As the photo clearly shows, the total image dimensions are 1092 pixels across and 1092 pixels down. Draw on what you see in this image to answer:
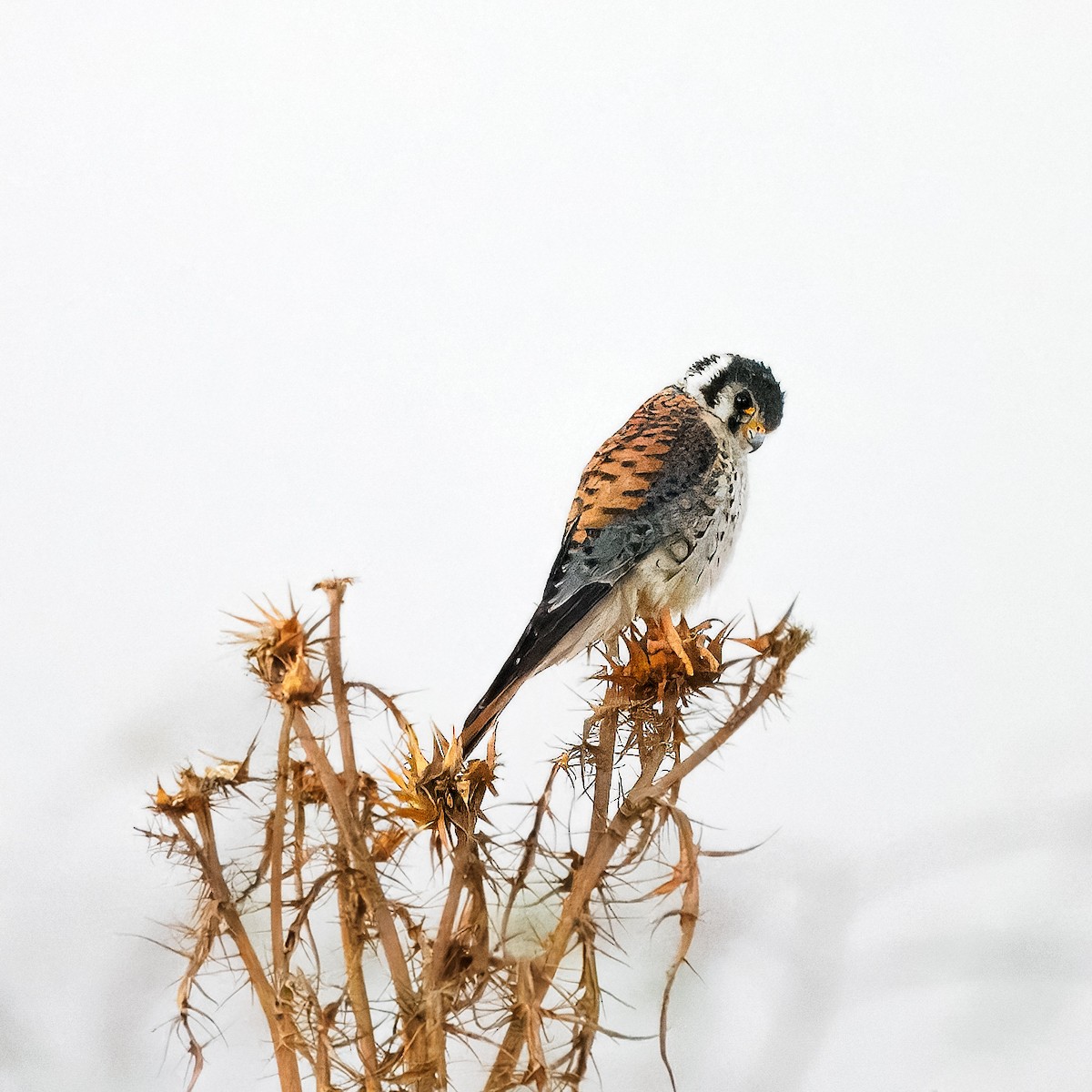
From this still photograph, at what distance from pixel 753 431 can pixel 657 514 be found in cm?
14

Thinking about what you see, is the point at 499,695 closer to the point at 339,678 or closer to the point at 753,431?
the point at 339,678

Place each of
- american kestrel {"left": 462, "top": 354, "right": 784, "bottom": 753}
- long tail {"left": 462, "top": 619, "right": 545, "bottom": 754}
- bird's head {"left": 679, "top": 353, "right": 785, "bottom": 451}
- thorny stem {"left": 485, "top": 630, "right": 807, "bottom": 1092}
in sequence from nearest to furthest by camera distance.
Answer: thorny stem {"left": 485, "top": 630, "right": 807, "bottom": 1092}, long tail {"left": 462, "top": 619, "right": 545, "bottom": 754}, american kestrel {"left": 462, "top": 354, "right": 784, "bottom": 753}, bird's head {"left": 679, "top": 353, "right": 785, "bottom": 451}

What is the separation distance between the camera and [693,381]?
3.73 feet

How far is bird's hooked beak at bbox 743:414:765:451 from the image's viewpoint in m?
1.07

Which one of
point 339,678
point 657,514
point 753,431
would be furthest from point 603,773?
point 753,431

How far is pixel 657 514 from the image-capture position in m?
1.00

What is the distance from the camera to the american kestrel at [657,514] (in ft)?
3.17

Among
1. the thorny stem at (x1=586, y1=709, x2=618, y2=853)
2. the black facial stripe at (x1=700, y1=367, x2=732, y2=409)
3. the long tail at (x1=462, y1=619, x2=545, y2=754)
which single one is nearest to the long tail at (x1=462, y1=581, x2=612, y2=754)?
the long tail at (x1=462, y1=619, x2=545, y2=754)

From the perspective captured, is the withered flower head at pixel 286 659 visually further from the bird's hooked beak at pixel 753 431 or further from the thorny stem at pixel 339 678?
the bird's hooked beak at pixel 753 431

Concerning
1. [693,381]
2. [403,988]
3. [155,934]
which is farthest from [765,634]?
[155,934]

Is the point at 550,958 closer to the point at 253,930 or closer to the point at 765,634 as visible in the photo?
the point at 765,634

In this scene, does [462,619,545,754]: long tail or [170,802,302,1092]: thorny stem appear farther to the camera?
[462,619,545,754]: long tail

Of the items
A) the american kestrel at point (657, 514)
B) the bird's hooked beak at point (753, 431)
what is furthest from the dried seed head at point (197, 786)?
the bird's hooked beak at point (753, 431)

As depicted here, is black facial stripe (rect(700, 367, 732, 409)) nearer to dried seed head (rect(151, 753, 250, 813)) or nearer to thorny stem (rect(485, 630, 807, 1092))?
thorny stem (rect(485, 630, 807, 1092))
